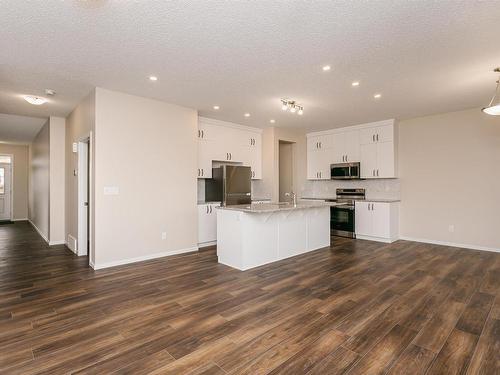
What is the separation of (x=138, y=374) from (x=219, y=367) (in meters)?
0.53

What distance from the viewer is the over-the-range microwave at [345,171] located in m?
6.43

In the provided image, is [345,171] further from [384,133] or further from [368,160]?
[384,133]

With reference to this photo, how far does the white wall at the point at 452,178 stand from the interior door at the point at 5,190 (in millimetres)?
12448

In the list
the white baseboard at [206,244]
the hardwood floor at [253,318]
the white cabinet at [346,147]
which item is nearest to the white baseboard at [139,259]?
the hardwood floor at [253,318]

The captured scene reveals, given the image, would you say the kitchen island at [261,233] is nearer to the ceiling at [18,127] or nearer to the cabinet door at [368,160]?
the cabinet door at [368,160]

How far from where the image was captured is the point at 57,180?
588 cm

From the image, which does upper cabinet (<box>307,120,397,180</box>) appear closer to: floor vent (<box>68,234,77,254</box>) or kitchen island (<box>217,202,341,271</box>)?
kitchen island (<box>217,202,341,271</box>)

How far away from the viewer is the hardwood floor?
193 cm

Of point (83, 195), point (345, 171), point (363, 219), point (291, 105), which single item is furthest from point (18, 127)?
point (363, 219)

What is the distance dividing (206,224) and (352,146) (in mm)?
3931

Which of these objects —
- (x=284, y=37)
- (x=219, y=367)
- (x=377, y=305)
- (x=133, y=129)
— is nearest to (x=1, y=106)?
(x=133, y=129)

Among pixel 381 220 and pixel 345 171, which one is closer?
pixel 381 220

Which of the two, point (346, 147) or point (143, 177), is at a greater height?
point (346, 147)

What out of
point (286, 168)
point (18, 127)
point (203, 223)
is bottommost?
point (203, 223)
